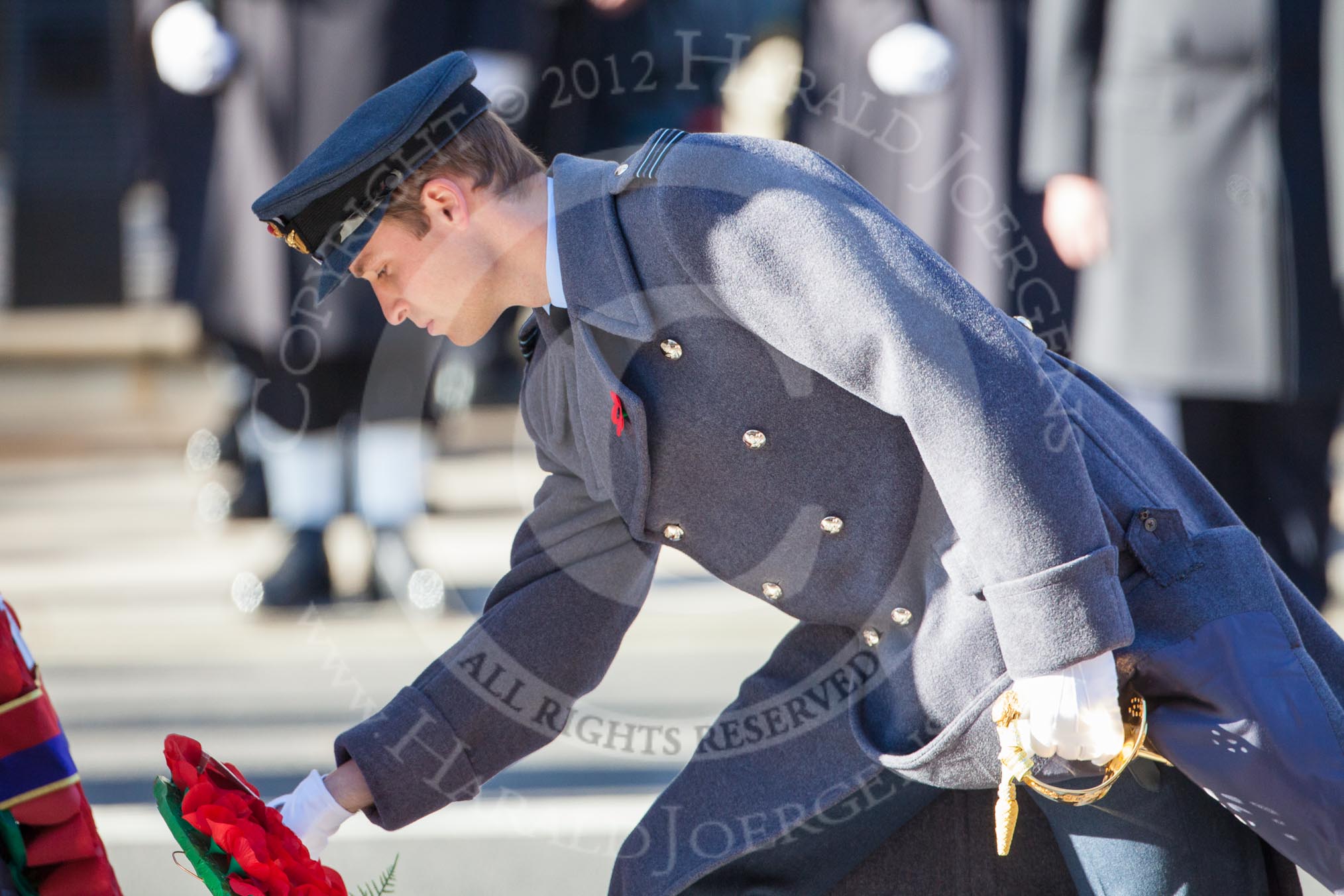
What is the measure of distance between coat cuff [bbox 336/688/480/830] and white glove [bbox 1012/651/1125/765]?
0.67 meters

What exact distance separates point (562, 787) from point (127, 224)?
6934mm

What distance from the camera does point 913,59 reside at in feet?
13.1

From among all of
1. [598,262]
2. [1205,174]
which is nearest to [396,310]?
[598,262]

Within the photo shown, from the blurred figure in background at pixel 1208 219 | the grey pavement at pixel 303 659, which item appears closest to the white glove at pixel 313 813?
the grey pavement at pixel 303 659

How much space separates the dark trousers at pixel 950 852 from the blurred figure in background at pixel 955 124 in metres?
2.41

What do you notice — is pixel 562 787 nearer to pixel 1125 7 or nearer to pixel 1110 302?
pixel 1110 302

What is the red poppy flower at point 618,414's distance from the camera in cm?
162

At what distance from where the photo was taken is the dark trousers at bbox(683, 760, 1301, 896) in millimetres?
1642

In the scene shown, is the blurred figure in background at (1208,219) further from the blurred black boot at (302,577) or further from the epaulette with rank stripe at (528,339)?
the blurred black boot at (302,577)

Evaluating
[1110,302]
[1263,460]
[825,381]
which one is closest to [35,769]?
[825,381]

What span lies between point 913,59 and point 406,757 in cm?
269

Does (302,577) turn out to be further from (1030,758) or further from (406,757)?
(1030,758)

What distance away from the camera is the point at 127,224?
29.7ft

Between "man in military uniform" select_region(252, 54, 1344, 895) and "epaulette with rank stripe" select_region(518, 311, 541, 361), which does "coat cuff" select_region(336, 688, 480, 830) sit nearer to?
"man in military uniform" select_region(252, 54, 1344, 895)
